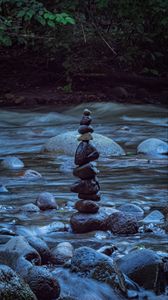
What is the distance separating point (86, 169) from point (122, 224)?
0.42 m

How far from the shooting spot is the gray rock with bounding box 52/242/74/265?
321 cm

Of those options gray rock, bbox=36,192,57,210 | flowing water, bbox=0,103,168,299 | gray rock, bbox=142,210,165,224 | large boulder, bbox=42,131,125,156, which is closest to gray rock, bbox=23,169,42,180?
flowing water, bbox=0,103,168,299

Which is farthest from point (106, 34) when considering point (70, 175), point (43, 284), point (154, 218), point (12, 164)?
point (43, 284)

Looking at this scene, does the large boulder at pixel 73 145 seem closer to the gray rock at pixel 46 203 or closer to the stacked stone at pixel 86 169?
the gray rock at pixel 46 203

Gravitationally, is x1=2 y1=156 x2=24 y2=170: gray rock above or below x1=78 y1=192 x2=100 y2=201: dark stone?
below

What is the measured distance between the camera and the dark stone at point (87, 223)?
13.1 ft

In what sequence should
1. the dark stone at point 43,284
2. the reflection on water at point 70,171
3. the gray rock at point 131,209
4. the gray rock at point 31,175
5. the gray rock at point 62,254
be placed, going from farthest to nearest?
the gray rock at point 31,175
the gray rock at point 131,209
the reflection on water at point 70,171
the gray rock at point 62,254
the dark stone at point 43,284

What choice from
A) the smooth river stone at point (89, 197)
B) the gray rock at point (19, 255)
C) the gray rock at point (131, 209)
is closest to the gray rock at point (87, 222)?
the smooth river stone at point (89, 197)

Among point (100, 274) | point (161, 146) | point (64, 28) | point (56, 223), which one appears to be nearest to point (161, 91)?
point (64, 28)

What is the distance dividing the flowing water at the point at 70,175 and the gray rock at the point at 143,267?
18.4 inches

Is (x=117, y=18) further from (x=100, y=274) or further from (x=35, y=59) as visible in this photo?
(x=100, y=274)

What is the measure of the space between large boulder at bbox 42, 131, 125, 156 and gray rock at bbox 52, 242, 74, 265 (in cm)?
483

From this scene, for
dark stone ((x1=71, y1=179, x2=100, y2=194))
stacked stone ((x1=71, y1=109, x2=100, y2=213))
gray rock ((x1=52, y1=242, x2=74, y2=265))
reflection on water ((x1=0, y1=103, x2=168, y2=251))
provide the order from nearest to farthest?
1. gray rock ((x1=52, y1=242, x2=74, y2=265))
2. stacked stone ((x1=71, y1=109, x2=100, y2=213))
3. dark stone ((x1=71, y1=179, x2=100, y2=194))
4. reflection on water ((x1=0, y1=103, x2=168, y2=251))

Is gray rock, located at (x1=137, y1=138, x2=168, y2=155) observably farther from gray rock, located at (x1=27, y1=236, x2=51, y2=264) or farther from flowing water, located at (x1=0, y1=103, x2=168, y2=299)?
gray rock, located at (x1=27, y1=236, x2=51, y2=264)
